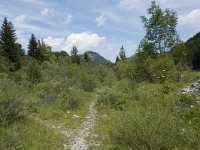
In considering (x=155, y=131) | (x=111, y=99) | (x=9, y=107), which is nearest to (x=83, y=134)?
(x=9, y=107)

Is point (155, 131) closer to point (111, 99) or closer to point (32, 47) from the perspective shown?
point (111, 99)

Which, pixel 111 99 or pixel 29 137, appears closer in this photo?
pixel 29 137

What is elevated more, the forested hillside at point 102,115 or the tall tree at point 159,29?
the tall tree at point 159,29

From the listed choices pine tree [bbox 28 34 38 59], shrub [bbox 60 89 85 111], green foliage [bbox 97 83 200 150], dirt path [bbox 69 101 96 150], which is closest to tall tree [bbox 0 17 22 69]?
pine tree [bbox 28 34 38 59]

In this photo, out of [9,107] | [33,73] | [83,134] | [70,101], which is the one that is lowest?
[83,134]

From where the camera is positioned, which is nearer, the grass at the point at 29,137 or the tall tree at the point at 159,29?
the grass at the point at 29,137

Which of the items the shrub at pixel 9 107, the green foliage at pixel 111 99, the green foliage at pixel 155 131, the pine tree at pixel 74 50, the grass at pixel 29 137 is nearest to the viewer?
the green foliage at pixel 155 131

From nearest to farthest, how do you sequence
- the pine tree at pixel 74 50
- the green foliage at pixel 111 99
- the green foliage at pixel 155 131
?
the green foliage at pixel 155 131 < the green foliage at pixel 111 99 < the pine tree at pixel 74 50

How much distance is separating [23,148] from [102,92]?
10.5 meters

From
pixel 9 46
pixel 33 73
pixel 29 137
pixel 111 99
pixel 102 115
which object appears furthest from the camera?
pixel 9 46

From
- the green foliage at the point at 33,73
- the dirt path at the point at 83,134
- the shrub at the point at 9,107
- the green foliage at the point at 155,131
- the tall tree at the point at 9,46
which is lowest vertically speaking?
the dirt path at the point at 83,134

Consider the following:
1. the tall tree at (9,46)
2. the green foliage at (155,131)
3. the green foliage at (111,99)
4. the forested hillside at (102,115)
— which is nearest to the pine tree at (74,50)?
the tall tree at (9,46)

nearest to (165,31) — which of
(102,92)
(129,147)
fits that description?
(102,92)

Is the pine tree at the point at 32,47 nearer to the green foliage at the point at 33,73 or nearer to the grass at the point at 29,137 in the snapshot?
the green foliage at the point at 33,73
